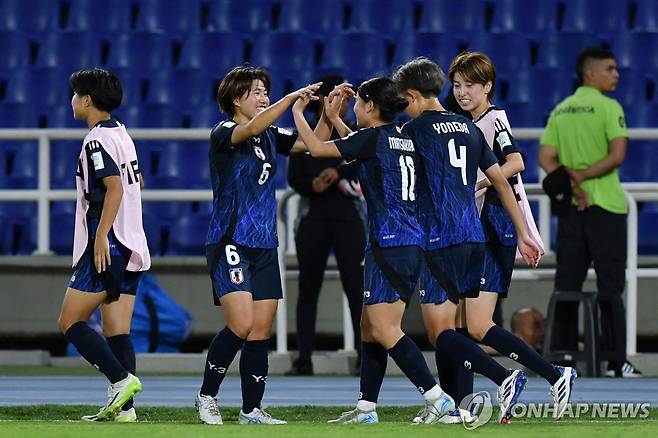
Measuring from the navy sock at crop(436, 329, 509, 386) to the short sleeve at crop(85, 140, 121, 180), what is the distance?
1.67 m

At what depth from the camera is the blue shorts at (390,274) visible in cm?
701

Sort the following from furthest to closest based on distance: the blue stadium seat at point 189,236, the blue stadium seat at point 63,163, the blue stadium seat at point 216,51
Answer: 1. the blue stadium seat at point 216,51
2. the blue stadium seat at point 63,163
3. the blue stadium seat at point 189,236

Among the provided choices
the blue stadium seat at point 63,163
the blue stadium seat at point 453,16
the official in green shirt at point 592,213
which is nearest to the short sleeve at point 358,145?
the official in green shirt at point 592,213

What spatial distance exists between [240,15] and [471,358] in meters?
8.33

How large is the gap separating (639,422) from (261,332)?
1.70 meters

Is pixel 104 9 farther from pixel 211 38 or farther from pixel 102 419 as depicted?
pixel 102 419

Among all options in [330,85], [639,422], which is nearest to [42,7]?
[330,85]

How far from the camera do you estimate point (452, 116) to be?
714 centimetres

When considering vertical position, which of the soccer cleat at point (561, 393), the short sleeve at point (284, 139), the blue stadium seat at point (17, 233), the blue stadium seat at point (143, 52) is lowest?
the soccer cleat at point (561, 393)

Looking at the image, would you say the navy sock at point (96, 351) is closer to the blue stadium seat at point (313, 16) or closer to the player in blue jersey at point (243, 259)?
the player in blue jersey at point (243, 259)

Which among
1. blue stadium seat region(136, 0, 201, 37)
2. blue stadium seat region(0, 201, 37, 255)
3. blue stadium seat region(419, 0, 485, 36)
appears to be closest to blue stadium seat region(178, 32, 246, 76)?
blue stadium seat region(136, 0, 201, 37)

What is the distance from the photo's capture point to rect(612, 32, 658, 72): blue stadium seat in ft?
46.6

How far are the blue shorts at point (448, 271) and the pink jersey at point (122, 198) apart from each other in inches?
51.3

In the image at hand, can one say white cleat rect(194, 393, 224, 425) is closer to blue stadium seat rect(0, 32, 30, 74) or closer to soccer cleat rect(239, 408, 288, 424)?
soccer cleat rect(239, 408, 288, 424)
